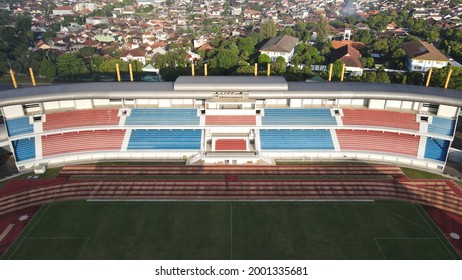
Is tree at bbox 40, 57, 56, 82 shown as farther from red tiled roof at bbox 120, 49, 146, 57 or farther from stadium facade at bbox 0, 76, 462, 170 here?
stadium facade at bbox 0, 76, 462, 170

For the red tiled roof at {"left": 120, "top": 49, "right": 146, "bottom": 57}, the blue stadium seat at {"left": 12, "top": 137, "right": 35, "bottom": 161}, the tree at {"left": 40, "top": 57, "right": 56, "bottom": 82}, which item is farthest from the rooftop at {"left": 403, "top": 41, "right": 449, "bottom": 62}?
the tree at {"left": 40, "top": 57, "right": 56, "bottom": 82}

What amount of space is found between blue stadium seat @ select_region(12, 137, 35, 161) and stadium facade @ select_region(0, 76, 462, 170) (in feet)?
0.38

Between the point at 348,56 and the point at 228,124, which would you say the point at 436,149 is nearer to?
the point at 228,124

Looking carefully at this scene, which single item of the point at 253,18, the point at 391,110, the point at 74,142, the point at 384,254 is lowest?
the point at 384,254

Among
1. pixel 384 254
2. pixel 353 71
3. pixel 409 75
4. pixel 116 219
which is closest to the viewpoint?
pixel 384 254

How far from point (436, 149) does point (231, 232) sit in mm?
31241

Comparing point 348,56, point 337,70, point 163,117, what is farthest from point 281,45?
point 163,117

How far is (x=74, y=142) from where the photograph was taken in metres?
43.4

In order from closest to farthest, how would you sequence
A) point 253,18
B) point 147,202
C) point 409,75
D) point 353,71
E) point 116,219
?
point 116,219, point 147,202, point 409,75, point 353,71, point 253,18

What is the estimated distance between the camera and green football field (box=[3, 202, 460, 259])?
90.9 feet

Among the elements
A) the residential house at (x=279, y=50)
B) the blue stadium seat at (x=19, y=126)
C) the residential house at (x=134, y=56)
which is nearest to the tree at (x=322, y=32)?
the residential house at (x=279, y=50)

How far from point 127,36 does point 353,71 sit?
99693 millimetres

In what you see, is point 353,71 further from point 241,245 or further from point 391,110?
point 241,245

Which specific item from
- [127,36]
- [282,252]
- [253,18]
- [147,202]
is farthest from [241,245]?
[253,18]
